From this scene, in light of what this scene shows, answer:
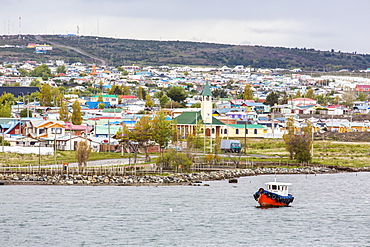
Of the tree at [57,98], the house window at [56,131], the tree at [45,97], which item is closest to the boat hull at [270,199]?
the house window at [56,131]

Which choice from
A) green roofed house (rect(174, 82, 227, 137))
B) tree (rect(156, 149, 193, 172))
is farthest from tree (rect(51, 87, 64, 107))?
tree (rect(156, 149, 193, 172))

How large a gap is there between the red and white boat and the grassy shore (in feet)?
74.1

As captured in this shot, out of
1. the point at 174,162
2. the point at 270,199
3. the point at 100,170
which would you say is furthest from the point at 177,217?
the point at 174,162

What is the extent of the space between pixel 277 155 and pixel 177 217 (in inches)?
1651

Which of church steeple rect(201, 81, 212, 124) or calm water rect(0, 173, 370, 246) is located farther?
church steeple rect(201, 81, 212, 124)

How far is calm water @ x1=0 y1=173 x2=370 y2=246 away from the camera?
3857 cm

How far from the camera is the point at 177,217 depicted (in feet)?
146

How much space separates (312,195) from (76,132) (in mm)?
43391

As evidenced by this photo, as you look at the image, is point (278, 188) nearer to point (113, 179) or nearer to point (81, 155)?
point (113, 179)

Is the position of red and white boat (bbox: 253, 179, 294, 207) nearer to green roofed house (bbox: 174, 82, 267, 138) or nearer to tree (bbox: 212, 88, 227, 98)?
green roofed house (bbox: 174, 82, 267, 138)

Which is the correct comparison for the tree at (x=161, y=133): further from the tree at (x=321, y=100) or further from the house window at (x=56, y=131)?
the tree at (x=321, y=100)

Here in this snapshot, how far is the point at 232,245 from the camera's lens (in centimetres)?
3753

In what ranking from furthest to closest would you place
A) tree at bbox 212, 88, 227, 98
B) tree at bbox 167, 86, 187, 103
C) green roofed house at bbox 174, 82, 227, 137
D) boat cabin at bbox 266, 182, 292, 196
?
tree at bbox 212, 88, 227, 98
tree at bbox 167, 86, 187, 103
green roofed house at bbox 174, 82, 227, 137
boat cabin at bbox 266, 182, 292, 196

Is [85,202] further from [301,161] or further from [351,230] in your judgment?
[301,161]
